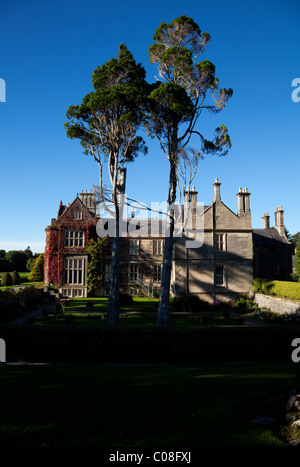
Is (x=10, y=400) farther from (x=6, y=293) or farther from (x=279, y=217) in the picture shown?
(x=279, y=217)

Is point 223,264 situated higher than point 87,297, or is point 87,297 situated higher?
point 223,264

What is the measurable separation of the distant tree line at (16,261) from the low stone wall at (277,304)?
57.2 meters

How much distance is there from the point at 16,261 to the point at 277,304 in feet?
221

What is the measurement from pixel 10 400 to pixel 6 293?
21.3 m

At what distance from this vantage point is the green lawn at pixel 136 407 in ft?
18.4

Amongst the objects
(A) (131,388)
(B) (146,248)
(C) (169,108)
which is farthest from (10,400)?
(B) (146,248)

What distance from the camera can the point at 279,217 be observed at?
4503 cm

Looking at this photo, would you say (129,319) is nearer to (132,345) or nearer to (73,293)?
(132,345)

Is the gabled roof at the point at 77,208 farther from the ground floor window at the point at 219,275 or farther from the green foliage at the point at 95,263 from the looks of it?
the ground floor window at the point at 219,275

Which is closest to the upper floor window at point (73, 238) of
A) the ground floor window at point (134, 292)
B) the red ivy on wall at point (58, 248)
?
the red ivy on wall at point (58, 248)

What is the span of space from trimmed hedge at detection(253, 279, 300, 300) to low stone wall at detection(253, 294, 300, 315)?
1.18 metres

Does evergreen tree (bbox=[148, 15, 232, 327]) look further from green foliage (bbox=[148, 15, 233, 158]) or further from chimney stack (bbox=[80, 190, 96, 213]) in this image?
chimney stack (bbox=[80, 190, 96, 213])

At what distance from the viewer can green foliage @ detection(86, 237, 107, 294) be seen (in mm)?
Result: 36750

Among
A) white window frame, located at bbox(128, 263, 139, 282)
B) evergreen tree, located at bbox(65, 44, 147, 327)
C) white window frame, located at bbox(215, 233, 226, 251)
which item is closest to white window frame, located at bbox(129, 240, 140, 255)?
white window frame, located at bbox(128, 263, 139, 282)
